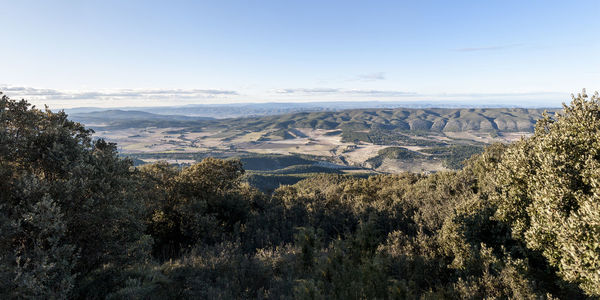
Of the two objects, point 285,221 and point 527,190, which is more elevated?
point 527,190

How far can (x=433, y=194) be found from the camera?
70.9 ft

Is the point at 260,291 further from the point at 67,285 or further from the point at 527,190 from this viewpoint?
the point at 527,190

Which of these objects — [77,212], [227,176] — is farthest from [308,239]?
[227,176]

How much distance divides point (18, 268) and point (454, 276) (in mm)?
14893

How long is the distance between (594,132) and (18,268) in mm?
19485

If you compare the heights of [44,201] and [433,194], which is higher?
[44,201]

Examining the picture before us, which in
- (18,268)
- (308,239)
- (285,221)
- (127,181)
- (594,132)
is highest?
(594,132)

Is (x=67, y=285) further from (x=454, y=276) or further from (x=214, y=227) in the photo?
(x=454, y=276)

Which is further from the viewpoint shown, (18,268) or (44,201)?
(44,201)

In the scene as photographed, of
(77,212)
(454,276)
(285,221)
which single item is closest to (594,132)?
(454,276)

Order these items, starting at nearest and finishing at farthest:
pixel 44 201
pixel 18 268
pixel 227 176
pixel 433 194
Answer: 1. pixel 18 268
2. pixel 44 201
3. pixel 433 194
4. pixel 227 176

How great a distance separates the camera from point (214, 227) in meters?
17.9

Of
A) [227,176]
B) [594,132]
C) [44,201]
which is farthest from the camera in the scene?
[227,176]

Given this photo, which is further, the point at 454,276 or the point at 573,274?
the point at 454,276
